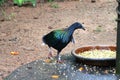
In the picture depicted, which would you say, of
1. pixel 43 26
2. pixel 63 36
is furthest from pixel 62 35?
pixel 43 26

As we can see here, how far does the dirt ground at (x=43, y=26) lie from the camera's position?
22.1ft

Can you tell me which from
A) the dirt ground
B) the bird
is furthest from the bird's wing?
the dirt ground

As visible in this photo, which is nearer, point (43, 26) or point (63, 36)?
point (63, 36)

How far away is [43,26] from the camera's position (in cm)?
841

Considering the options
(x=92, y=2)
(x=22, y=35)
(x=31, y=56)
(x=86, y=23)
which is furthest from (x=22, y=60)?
(x=92, y=2)

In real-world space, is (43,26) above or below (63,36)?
below

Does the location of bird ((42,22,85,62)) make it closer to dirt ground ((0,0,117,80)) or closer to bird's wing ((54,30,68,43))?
bird's wing ((54,30,68,43))

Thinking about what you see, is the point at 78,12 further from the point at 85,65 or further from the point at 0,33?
the point at 85,65

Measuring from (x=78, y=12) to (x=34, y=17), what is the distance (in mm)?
1191

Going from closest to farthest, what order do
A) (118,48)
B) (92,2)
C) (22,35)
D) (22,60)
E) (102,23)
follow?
(118,48) < (22,60) < (22,35) < (102,23) < (92,2)

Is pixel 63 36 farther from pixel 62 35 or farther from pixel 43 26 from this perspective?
pixel 43 26

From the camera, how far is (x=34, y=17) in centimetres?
916

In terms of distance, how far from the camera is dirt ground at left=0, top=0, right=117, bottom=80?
6730 millimetres

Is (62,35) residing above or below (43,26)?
above
